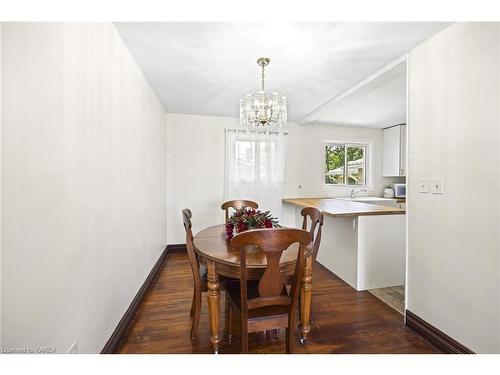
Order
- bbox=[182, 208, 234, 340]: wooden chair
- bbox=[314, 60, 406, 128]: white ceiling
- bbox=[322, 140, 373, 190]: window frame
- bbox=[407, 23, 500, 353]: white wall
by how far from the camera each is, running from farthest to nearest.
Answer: bbox=[322, 140, 373, 190]: window frame
bbox=[314, 60, 406, 128]: white ceiling
bbox=[182, 208, 234, 340]: wooden chair
bbox=[407, 23, 500, 353]: white wall

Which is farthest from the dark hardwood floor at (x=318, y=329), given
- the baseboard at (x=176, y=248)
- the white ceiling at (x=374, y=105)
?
the white ceiling at (x=374, y=105)

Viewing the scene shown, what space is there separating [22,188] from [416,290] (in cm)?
242

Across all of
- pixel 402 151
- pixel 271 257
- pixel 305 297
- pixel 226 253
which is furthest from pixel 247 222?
pixel 402 151

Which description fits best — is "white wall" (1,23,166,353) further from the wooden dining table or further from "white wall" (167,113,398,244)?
"white wall" (167,113,398,244)

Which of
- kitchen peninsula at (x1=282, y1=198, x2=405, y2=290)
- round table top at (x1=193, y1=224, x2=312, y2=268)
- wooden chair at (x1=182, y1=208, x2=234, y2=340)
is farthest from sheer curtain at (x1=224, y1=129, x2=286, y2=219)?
wooden chair at (x1=182, y1=208, x2=234, y2=340)

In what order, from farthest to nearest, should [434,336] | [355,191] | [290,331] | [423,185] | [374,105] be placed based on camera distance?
[355,191], [374,105], [423,185], [434,336], [290,331]

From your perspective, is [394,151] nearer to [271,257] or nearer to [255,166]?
[255,166]

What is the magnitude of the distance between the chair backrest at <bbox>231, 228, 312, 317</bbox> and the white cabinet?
3.69 meters

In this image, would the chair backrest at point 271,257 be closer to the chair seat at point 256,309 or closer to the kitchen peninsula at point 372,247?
the chair seat at point 256,309

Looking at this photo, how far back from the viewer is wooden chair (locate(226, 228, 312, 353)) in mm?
1137

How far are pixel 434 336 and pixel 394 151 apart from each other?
332 cm

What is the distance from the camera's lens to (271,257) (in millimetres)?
1200

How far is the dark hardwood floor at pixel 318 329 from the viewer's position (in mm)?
1537
